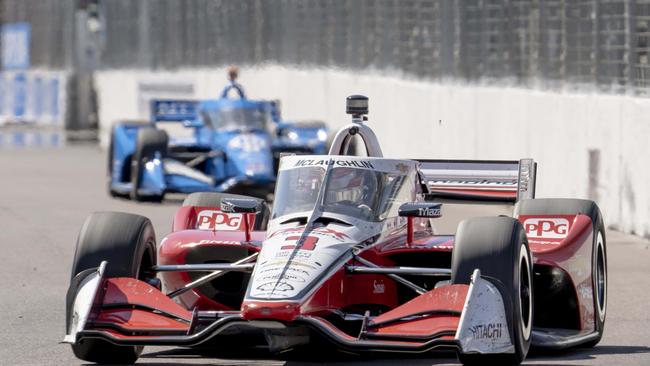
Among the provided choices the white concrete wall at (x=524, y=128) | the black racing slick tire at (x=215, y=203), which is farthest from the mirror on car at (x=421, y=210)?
the white concrete wall at (x=524, y=128)

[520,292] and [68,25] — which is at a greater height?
[68,25]

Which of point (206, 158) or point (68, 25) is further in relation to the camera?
point (68, 25)

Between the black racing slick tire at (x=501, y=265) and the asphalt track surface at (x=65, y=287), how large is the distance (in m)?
0.47

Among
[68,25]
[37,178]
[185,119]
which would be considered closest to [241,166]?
[185,119]

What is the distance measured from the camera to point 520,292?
344 inches

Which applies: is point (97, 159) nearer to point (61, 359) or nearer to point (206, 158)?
point (206, 158)

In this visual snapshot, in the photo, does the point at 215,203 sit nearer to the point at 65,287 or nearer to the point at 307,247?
the point at 307,247

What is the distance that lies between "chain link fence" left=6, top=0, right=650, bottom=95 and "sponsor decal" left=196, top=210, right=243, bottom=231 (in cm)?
631

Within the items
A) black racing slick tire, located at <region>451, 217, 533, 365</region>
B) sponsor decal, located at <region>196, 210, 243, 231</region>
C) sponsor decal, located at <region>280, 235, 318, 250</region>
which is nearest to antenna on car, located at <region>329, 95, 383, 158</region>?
sponsor decal, located at <region>196, 210, 243, 231</region>

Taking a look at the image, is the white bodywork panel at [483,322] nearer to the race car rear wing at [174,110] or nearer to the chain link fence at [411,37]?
the chain link fence at [411,37]

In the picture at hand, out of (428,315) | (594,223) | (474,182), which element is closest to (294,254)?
(428,315)

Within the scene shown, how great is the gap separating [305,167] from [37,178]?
1620 centimetres

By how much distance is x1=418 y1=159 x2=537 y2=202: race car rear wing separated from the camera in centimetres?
1127

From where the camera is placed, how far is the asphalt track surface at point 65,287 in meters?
9.19
